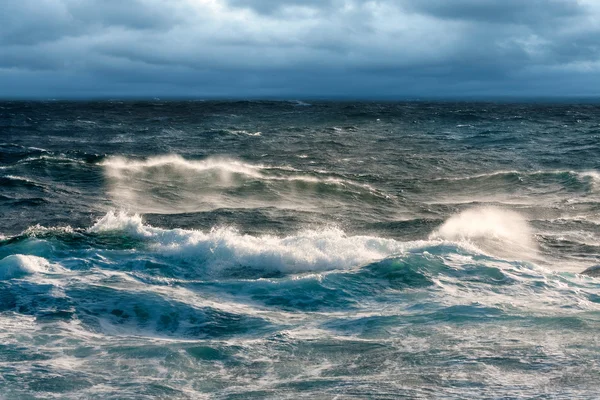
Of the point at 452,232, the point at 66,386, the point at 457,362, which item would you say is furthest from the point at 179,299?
the point at 452,232

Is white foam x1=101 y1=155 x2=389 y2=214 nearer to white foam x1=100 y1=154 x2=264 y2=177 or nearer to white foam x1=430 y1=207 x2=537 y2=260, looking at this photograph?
white foam x1=100 y1=154 x2=264 y2=177

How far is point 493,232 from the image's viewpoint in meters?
20.4

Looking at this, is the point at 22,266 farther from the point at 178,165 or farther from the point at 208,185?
the point at 178,165

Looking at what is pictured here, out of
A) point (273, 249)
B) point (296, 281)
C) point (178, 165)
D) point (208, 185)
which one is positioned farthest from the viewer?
point (178, 165)

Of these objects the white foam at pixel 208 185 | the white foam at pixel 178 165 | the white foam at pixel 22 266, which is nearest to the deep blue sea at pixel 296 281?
the white foam at pixel 22 266

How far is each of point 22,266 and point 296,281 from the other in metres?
6.15

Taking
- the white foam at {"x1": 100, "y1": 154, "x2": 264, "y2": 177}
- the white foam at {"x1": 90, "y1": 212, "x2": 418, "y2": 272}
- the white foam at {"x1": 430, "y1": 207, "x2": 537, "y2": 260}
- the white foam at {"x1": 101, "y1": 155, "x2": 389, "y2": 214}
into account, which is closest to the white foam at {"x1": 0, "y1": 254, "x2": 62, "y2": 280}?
the white foam at {"x1": 90, "y1": 212, "x2": 418, "y2": 272}

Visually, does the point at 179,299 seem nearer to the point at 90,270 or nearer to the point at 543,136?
the point at 90,270

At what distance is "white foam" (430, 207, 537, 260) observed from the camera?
60.4 ft

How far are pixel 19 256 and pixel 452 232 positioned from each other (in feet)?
40.1

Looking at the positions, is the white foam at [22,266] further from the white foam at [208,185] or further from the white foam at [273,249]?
the white foam at [208,185]

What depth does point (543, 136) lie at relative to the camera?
52.4 metres

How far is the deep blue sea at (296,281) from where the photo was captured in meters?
9.74

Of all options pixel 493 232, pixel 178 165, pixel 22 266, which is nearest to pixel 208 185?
pixel 178 165
